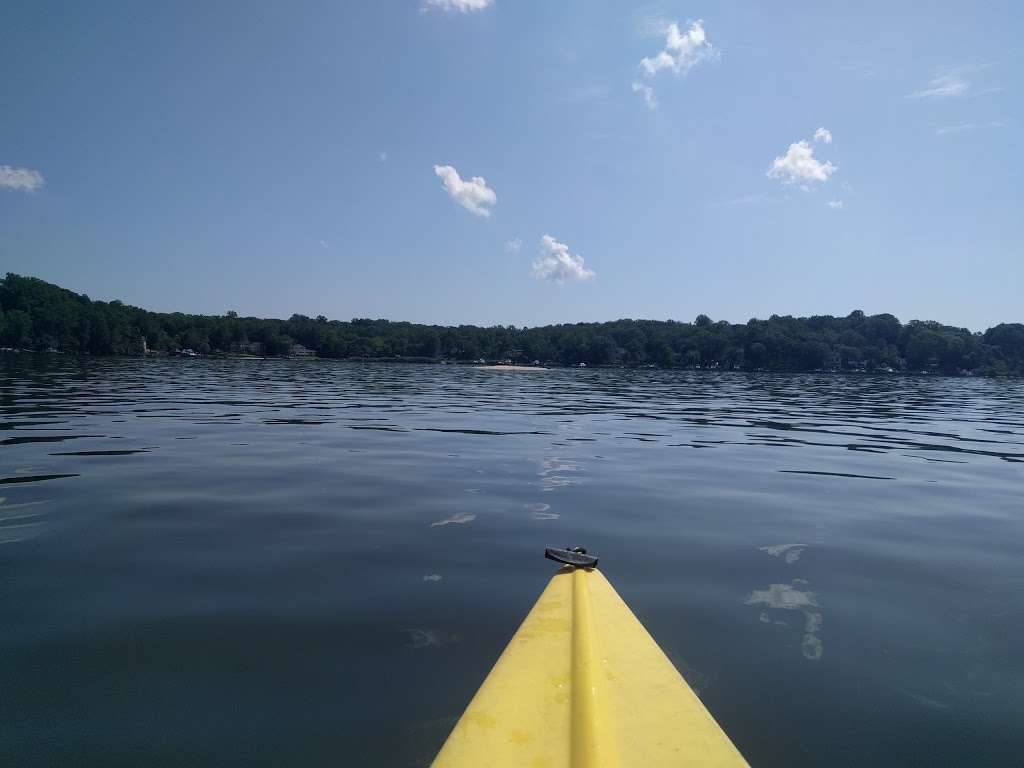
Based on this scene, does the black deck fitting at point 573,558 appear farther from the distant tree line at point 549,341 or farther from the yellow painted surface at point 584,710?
the distant tree line at point 549,341

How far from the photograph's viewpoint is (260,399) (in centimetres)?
2320

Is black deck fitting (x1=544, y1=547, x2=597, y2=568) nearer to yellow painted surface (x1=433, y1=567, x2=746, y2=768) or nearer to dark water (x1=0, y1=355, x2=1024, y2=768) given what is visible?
dark water (x1=0, y1=355, x2=1024, y2=768)

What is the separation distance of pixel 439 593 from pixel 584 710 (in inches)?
85.3

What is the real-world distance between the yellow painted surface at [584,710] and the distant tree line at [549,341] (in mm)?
113523

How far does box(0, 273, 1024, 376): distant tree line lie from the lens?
334ft

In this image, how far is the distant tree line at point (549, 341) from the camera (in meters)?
102

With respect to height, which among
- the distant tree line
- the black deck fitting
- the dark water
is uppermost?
the distant tree line

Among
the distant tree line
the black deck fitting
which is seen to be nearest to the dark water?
the black deck fitting

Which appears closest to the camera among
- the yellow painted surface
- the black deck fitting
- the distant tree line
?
the yellow painted surface

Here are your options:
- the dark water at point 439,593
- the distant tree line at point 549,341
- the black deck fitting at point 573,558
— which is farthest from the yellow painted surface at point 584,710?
the distant tree line at point 549,341

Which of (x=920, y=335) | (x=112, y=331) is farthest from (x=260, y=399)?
(x=920, y=335)

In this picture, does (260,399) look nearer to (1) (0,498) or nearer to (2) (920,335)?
(1) (0,498)

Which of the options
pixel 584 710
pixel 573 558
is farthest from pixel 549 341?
pixel 584 710

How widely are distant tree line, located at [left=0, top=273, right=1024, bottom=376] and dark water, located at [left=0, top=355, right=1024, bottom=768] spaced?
10822 cm
